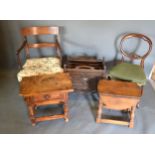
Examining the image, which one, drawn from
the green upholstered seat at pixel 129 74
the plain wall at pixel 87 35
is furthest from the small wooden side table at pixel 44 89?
the plain wall at pixel 87 35

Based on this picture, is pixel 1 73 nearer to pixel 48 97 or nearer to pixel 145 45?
pixel 48 97

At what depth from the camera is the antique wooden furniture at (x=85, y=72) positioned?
1945 millimetres

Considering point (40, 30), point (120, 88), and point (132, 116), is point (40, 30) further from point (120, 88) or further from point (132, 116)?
point (132, 116)

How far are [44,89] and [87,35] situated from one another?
3.63ft

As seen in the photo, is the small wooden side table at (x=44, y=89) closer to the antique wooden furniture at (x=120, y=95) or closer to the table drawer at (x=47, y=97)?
the table drawer at (x=47, y=97)

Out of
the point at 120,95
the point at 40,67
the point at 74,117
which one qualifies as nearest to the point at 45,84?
the point at 40,67

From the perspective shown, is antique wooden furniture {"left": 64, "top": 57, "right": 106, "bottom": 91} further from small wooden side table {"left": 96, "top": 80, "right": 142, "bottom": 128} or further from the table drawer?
the table drawer

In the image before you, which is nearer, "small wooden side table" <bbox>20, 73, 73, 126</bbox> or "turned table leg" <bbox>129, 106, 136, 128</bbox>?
"small wooden side table" <bbox>20, 73, 73, 126</bbox>

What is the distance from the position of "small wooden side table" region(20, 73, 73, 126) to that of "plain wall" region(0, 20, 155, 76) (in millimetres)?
802

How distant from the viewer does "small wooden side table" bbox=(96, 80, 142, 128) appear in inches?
62.2

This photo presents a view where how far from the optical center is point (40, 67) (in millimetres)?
1871

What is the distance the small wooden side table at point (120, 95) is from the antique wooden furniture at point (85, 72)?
252 millimetres

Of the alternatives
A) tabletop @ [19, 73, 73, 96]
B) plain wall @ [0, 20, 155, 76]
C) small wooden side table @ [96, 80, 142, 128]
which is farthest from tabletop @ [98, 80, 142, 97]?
plain wall @ [0, 20, 155, 76]
